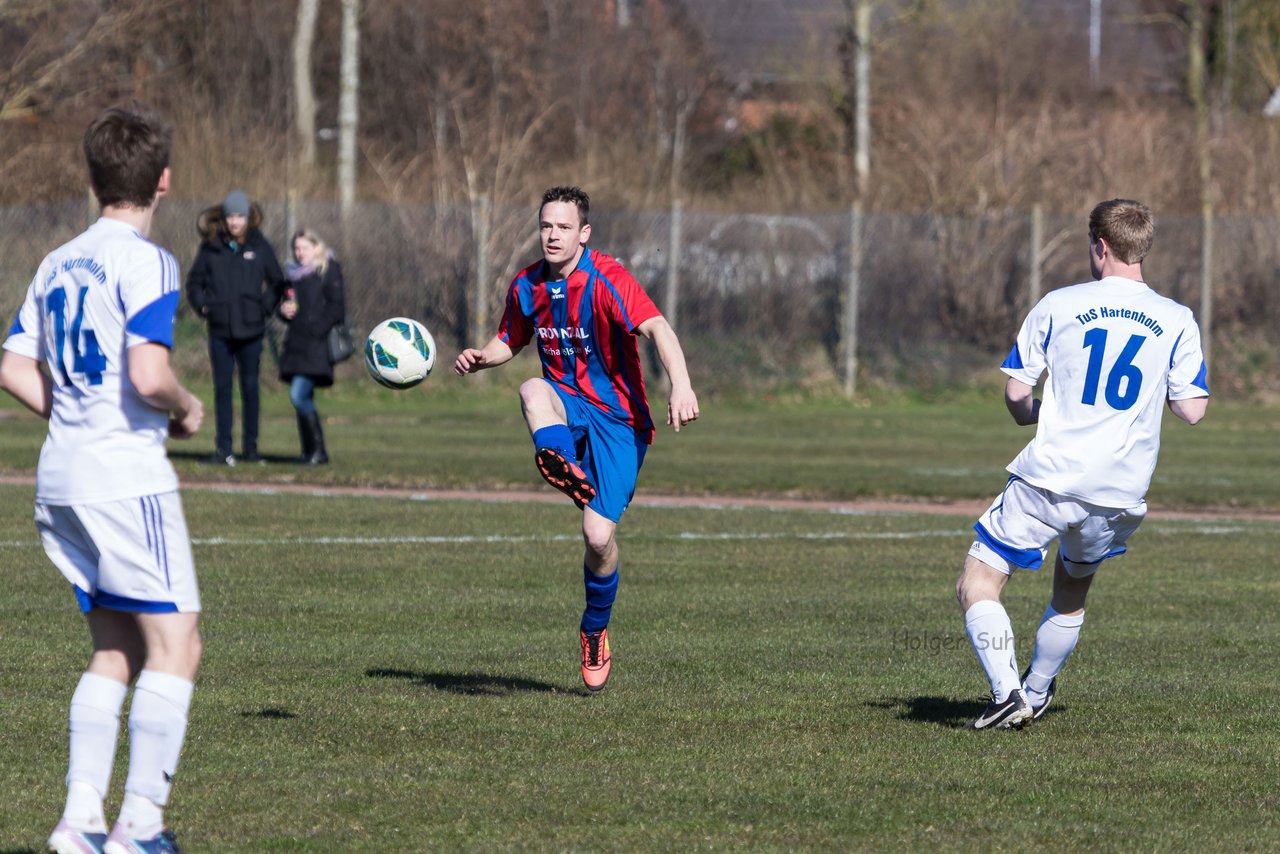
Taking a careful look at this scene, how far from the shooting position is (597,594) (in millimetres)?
7223

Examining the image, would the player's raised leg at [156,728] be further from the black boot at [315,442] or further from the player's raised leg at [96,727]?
the black boot at [315,442]

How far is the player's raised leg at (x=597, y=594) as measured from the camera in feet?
23.1

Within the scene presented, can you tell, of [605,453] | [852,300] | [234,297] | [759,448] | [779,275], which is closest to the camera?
[605,453]

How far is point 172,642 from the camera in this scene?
4.56m

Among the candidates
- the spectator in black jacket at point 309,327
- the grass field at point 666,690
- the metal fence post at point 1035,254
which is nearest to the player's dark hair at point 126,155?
the grass field at point 666,690

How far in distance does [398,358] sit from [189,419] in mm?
3539

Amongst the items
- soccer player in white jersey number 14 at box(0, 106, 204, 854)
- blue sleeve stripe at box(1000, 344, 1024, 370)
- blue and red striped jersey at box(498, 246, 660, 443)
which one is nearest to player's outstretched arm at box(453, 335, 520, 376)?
blue and red striped jersey at box(498, 246, 660, 443)

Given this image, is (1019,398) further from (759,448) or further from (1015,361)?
(759,448)

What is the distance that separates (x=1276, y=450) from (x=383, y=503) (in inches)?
398

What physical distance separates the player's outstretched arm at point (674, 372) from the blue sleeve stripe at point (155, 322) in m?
2.50

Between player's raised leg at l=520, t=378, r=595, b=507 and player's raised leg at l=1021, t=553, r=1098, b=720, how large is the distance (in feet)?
5.67

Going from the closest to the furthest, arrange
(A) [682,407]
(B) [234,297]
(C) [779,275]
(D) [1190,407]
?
(D) [1190,407]
(A) [682,407]
(B) [234,297]
(C) [779,275]

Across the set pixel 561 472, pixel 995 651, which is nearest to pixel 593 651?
pixel 561 472

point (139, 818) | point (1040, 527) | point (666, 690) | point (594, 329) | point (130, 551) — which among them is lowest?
point (666, 690)
